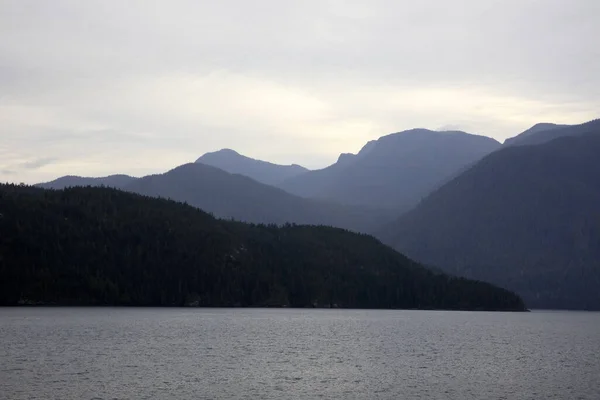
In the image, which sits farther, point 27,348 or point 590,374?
point 27,348

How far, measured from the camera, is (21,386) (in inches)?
3836

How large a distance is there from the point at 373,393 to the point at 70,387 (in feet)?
134

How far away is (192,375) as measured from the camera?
11525 centimetres

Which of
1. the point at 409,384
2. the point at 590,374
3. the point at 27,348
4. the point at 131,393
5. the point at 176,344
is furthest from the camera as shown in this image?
the point at 176,344

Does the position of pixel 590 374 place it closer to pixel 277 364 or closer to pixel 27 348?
pixel 277 364

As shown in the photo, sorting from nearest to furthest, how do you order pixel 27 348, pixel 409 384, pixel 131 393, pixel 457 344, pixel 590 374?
pixel 131 393 < pixel 409 384 < pixel 590 374 < pixel 27 348 < pixel 457 344

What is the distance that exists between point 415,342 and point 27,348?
95.4 metres

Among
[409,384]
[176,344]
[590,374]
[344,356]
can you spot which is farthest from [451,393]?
[176,344]

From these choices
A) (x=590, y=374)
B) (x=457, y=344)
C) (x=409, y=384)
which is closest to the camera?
(x=409, y=384)

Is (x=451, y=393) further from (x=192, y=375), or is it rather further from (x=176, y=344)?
(x=176, y=344)

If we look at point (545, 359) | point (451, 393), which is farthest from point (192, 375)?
point (545, 359)

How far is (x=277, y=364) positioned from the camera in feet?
436

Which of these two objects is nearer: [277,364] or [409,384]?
[409,384]

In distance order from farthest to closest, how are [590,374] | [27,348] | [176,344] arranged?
A: 1. [176,344]
2. [27,348]
3. [590,374]
